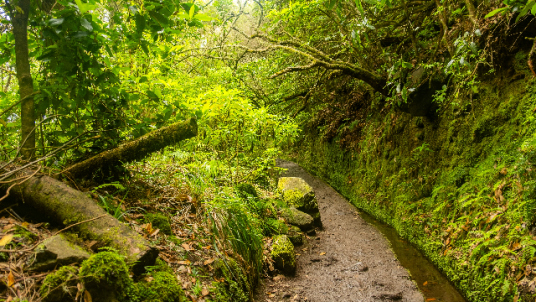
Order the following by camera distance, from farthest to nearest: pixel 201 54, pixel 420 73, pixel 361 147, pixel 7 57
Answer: pixel 361 147 < pixel 201 54 < pixel 420 73 < pixel 7 57

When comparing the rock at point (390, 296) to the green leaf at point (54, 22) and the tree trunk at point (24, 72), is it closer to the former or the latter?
the tree trunk at point (24, 72)

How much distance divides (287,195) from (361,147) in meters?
3.11

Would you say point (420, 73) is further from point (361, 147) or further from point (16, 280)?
point (16, 280)

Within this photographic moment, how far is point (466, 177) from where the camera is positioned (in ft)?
14.5

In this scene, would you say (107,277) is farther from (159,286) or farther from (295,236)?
(295,236)

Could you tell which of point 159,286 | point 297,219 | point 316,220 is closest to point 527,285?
point 159,286

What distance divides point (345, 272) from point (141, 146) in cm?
Answer: 377

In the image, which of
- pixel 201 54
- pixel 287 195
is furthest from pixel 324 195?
pixel 201 54

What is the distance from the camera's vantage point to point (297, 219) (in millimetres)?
5953

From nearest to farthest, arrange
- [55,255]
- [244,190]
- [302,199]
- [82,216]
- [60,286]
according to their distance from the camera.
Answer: [60,286] < [55,255] < [82,216] < [244,190] < [302,199]

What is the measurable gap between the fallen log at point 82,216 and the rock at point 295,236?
137 inches

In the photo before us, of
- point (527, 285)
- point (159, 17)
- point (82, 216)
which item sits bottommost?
point (527, 285)

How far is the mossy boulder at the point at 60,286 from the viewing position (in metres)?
1.60

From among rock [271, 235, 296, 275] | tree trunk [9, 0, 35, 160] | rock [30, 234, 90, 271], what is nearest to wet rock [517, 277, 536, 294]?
rock [271, 235, 296, 275]
